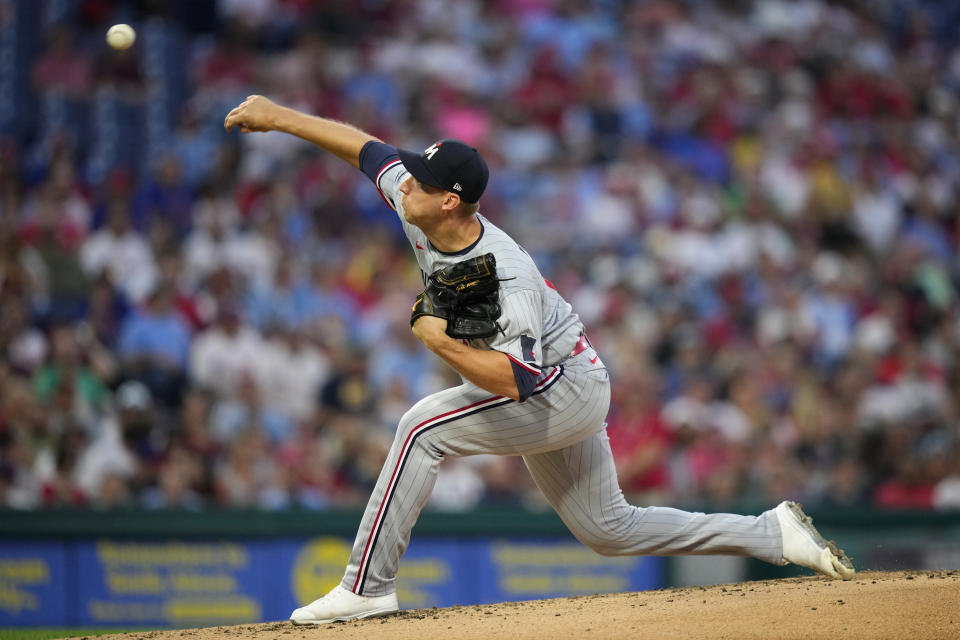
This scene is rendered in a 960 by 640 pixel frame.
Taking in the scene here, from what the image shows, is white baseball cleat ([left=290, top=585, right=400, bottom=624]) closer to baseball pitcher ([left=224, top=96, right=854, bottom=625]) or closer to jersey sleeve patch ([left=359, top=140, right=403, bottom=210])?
baseball pitcher ([left=224, top=96, right=854, bottom=625])

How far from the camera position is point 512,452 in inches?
172

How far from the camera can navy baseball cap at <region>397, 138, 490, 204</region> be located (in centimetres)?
413

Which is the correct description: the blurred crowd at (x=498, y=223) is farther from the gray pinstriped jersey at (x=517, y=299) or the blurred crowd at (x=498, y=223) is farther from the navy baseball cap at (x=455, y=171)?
the navy baseball cap at (x=455, y=171)

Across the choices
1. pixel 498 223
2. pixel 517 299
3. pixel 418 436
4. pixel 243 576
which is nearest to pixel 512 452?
pixel 418 436

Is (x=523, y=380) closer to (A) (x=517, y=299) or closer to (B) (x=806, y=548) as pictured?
(A) (x=517, y=299)

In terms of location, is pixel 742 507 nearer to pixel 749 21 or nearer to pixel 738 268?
pixel 738 268

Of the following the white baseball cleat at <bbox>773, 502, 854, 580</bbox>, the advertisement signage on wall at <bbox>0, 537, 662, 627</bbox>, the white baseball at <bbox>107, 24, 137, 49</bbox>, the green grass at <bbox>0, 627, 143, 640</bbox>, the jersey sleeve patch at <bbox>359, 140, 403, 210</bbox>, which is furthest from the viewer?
the advertisement signage on wall at <bbox>0, 537, 662, 627</bbox>

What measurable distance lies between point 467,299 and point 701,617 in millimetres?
1479

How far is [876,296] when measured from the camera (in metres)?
11.5

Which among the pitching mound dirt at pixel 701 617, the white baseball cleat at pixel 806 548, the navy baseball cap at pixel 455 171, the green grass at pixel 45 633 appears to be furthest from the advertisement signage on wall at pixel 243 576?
the navy baseball cap at pixel 455 171

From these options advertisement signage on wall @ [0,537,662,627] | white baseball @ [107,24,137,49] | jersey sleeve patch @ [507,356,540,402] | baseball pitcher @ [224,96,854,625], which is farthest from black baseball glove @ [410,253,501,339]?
advertisement signage on wall @ [0,537,662,627]

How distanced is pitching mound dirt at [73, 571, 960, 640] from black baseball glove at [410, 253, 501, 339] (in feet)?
3.60

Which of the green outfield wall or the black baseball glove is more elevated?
the black baseball glove

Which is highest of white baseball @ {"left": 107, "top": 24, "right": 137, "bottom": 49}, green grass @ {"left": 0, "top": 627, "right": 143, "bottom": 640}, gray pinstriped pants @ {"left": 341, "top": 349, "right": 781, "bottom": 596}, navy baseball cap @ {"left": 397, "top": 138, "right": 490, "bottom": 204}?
white baseball @ {"left": 107, "top": 24, "right": 137, "bottom": 49}
